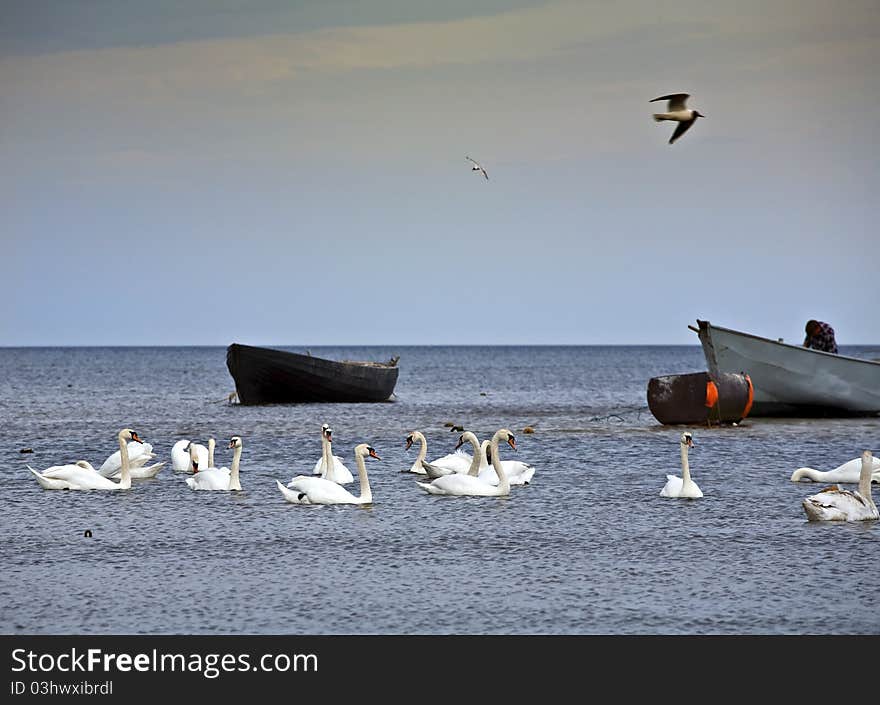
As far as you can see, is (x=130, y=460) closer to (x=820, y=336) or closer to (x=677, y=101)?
(x=677, y=101)

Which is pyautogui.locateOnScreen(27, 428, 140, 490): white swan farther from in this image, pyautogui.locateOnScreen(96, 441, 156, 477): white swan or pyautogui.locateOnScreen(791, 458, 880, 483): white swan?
pyautogui.locateOnScreen(791, 458, 880, 483): white swan

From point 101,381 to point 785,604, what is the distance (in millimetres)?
79965

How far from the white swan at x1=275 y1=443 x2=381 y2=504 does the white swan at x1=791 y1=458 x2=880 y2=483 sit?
7.39 metres

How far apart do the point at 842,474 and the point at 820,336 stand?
1675 centimetres

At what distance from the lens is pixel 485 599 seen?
1278 cm

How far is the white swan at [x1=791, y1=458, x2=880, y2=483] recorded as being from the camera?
20953mm

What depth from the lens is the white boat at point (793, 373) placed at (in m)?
36.0

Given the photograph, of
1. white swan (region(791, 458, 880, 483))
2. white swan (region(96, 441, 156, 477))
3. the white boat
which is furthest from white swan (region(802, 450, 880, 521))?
the white boat

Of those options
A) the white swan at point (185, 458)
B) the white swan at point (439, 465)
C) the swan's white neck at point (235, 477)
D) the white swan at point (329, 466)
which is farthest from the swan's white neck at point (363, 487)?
the white swan at point (185, 458)

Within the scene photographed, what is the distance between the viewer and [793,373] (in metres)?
36.6

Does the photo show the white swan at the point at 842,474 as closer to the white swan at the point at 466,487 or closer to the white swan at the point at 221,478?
the white swan at the point at 466,487

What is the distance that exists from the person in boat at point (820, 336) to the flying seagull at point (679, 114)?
1958 centimetres

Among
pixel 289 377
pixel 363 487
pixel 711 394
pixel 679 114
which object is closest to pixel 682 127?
pixel 679 114

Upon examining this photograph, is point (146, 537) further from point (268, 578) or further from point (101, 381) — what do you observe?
point (101, 381)
